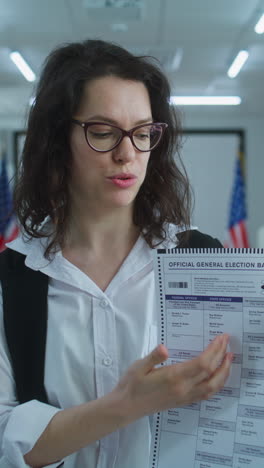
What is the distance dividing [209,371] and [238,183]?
22.9 feet

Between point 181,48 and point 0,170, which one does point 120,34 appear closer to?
point 181,48

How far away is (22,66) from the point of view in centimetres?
499

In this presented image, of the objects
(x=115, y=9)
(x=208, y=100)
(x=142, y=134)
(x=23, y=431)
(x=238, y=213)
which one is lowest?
(x=23, y=431)

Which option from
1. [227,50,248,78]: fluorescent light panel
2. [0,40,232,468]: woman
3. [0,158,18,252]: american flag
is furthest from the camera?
[0,158,18,252]: american flag

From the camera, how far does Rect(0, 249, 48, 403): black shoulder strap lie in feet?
3.06

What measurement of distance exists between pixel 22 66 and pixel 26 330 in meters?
4.66

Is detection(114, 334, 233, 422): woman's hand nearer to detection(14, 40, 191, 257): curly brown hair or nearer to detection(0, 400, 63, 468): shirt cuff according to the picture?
detection(0, 400, 63, 468): shirt cuff

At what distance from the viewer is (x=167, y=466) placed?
0.82m

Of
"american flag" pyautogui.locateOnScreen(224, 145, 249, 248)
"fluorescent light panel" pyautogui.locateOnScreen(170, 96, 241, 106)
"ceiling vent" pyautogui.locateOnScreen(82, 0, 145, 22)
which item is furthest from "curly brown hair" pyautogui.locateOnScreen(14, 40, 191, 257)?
"american flag" pyautogui.locateOnScreen(224, 145, 249, 248)

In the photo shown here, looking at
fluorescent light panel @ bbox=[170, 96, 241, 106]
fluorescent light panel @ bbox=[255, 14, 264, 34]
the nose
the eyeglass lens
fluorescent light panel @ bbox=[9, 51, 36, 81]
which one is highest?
fluorescent light panel @ bbox=[170, 96, 241, 106]

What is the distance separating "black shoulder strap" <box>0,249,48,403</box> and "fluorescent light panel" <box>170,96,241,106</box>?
5.91 metres

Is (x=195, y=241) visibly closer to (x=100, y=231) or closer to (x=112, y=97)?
(x=100, y=231)

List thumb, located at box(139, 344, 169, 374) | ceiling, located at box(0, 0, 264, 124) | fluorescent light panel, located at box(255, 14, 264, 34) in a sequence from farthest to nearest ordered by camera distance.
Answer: fluorescent light panel, located at box(255, 14, 264, 34) → ceiling, located at box(0, 0, 264, 124) → thumb, located at box(139, 344, 169, 374)

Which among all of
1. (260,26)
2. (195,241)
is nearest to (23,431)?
(195,241)
